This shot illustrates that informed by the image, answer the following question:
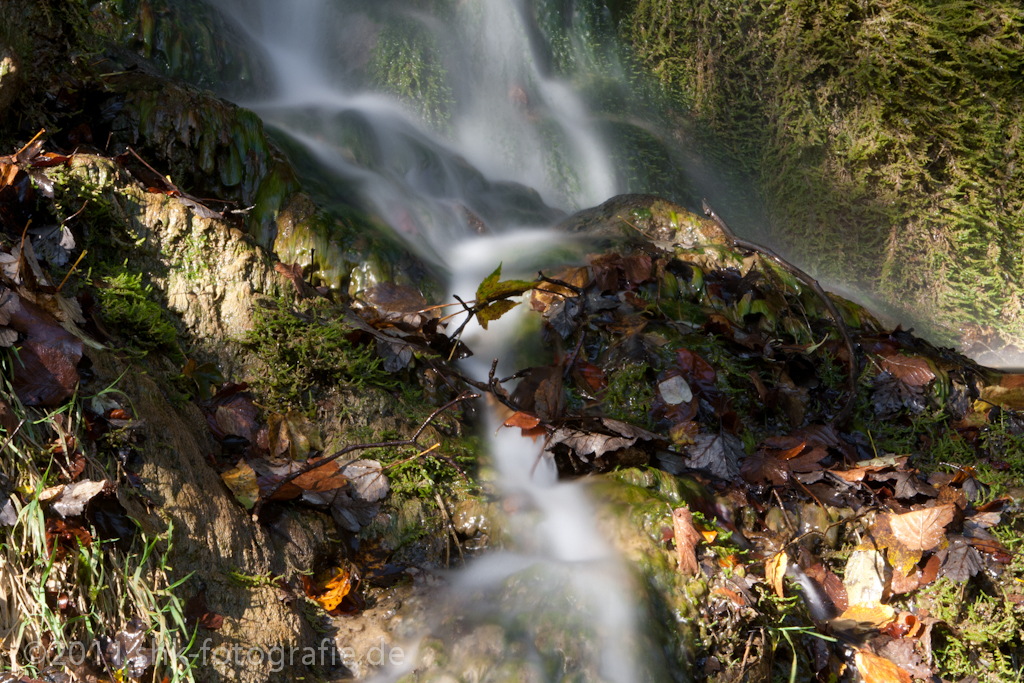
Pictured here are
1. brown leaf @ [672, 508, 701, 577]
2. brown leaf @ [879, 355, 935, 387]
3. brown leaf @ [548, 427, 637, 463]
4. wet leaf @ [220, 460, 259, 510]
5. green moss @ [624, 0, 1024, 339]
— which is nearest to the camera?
wet leaf @ [220, 460, 259, 510]

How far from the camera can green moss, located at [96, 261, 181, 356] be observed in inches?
83.4

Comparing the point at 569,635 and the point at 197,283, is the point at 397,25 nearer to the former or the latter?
the point at 197,283

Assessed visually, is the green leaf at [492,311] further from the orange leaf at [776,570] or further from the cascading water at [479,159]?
the orange leaf at [776,570]

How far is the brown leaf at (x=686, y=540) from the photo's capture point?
2.01 m

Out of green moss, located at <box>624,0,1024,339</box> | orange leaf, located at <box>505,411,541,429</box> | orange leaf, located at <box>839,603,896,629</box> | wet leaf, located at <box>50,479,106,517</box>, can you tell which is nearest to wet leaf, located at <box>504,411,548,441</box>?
orange leaf, located at <box>505,411,541,429</box>

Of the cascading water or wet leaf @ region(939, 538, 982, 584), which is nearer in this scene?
the cascading water

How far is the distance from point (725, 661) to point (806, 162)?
638 centimetres

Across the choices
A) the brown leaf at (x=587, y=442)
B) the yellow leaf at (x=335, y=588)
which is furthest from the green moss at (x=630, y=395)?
the yellow leaf at (x=335, y=588)

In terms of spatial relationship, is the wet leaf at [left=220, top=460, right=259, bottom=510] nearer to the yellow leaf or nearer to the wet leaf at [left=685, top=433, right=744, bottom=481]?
the yellow leaf

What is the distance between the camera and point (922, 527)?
2176 millimetres

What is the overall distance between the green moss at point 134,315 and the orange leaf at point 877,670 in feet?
8.06

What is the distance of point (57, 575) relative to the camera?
4.47 ft

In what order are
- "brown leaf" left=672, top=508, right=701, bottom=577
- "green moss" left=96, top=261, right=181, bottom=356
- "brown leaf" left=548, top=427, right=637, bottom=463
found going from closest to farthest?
"brown leaf" left=672, top=508, right=701, bottom=577 → "green moss" left=96, top=261, right=181, bottom=356 → "brown leaf" left=548, top=427, right=637, bottom=463

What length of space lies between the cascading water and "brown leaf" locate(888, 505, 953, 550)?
102 centimetres
